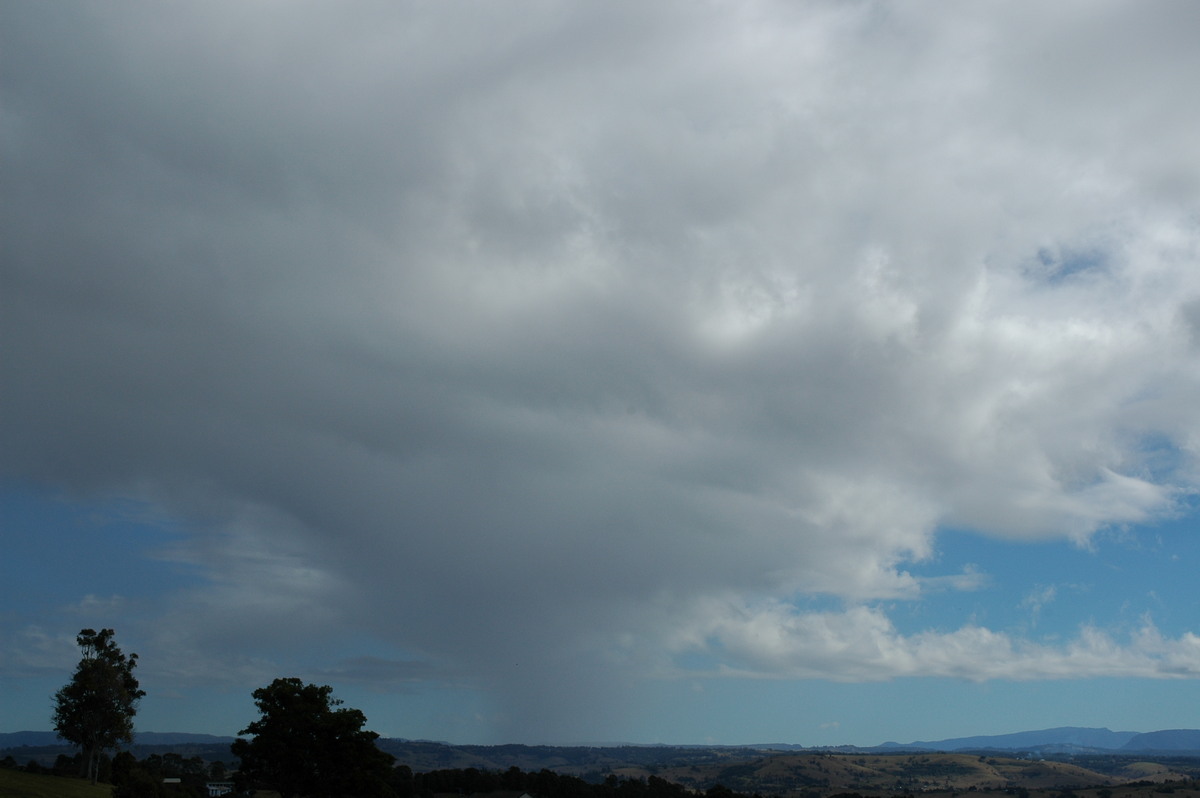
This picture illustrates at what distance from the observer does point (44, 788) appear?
8575 cm

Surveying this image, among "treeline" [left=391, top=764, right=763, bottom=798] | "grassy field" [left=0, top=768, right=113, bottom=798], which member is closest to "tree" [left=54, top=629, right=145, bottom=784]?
"grassy field" [left=0, top=768, right=113, bottom=798]

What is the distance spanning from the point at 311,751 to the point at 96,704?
31.6m

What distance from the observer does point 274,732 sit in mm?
98688

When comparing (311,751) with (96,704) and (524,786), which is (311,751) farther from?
(524,786)

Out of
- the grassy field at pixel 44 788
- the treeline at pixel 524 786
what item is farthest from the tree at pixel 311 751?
the treeline at pixel 524 786

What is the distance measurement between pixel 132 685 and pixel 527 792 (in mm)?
93361

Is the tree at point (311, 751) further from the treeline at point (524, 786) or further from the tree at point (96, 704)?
the treeline at point (524, 786)

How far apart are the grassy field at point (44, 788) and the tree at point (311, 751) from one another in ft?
50.5

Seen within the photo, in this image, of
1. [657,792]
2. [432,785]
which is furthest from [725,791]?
[432,785]

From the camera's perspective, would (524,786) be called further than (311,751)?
Yes

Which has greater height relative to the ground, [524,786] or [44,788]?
[44,788]

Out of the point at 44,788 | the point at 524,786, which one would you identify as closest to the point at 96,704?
the point at 44,788

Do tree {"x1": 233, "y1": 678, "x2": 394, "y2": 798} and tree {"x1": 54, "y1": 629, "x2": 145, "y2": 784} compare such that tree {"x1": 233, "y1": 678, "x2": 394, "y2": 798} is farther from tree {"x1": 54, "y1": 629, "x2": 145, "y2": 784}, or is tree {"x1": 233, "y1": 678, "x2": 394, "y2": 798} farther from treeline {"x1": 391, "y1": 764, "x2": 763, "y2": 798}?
treeline {"x1": 391, "y1": 764, "x2": 763, "y2": 798}

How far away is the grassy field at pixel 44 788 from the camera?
78225 mm
